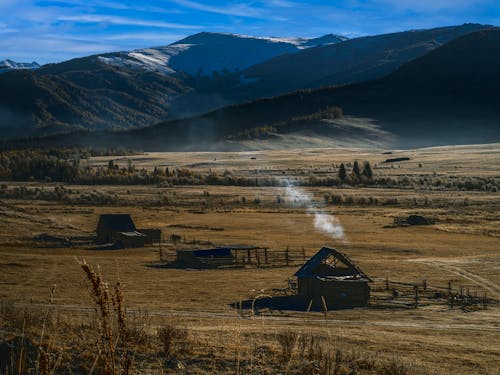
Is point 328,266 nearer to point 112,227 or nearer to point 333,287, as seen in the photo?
point 333,287

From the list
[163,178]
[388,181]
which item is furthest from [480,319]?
[163,178]

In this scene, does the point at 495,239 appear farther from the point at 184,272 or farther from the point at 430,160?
the point at 430,160

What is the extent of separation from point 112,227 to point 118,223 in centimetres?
60

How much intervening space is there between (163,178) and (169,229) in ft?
168

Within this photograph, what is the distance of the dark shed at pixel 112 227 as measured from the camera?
51.4 m

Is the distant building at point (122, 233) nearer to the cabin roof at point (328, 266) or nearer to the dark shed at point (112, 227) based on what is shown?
the dark shed at point (112, 227)

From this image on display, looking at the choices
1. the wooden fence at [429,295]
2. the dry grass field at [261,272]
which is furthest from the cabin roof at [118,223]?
the wooden fence at [429,295]

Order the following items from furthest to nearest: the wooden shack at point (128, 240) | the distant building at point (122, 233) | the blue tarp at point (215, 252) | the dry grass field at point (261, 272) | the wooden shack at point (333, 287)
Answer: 1. the distant building at point (122, 233)
2. the wooden shack at point (128, 240)
3. the blue tarp at point (215, 252)
4. the wooden shack at point (333, 287)
5. the dry grass field at point (261, 272)

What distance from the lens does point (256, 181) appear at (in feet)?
341

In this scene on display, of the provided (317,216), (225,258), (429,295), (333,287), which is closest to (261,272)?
(225,258)

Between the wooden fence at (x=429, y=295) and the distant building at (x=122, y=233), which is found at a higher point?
the distant building at (x=122, y=233)

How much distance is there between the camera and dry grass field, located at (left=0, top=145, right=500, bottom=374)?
15.4m

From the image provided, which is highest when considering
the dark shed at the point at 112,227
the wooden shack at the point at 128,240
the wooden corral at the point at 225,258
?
the dark shed at the point at 112,227

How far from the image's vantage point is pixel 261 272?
40.9 m
